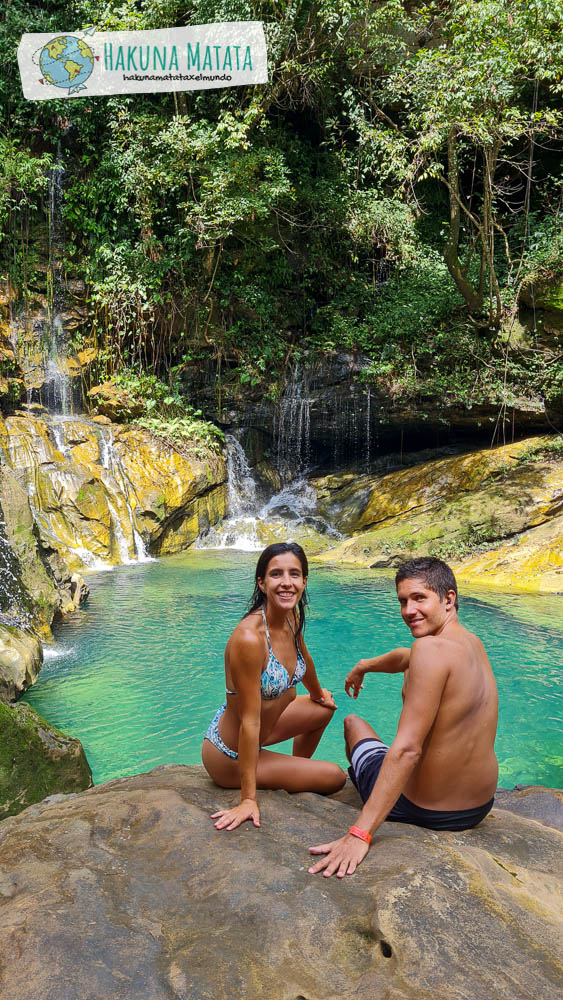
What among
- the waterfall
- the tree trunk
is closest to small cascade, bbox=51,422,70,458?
the waterfall

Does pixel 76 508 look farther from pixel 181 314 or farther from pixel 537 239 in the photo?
pixel 537 239

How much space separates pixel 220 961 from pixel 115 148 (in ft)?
49.3

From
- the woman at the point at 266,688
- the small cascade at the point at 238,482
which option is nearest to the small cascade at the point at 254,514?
the small cascade at the point at 238,482

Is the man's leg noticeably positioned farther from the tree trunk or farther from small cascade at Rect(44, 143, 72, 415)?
small cascade at Rect(44, 143, 72, 415)

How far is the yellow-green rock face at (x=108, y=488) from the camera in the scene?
10.7 m

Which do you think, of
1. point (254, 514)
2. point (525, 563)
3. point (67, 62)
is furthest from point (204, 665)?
point (67, 62)

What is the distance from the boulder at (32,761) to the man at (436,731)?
178 cm

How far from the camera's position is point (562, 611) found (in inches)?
286

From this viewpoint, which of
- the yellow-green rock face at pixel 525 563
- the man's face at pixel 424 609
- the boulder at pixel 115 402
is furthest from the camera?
the boulder at pixel 115 402

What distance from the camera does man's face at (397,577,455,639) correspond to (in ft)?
7.08

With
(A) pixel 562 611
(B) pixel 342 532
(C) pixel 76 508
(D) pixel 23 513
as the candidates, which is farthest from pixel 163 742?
(B) pixel 342 532

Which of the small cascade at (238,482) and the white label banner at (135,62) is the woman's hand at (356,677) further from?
the white label banner at (135,62)

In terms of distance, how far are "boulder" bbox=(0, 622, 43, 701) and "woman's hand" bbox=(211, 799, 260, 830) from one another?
112 inches

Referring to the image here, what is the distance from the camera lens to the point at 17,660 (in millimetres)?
4875
